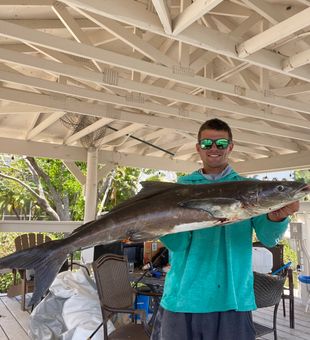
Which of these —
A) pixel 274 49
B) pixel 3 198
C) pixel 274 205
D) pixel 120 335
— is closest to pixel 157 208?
pixel 274 205

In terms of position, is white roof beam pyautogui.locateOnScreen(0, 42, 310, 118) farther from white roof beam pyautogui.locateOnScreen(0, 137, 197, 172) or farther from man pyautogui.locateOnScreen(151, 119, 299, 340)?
→ white roof beam pyautogui.locateOnScreen(0, 137, 197, 172)

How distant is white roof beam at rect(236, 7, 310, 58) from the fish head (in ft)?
5.30

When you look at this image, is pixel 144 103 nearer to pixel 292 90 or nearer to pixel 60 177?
pixel 292 90

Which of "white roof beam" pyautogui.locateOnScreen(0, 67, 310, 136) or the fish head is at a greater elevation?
"white roof beam" pyautogui.locateOnScreen(0, 67, 310, 136)

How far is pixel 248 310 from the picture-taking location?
57.6 inches

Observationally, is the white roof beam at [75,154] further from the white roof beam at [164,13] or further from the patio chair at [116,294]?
the white roof beam at [164,13]

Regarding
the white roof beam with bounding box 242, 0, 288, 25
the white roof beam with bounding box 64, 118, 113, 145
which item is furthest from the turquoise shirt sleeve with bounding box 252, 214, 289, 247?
the white roof beam with bounding box 64, 118, 113, 145

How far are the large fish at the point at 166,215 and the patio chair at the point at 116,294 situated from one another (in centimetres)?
152

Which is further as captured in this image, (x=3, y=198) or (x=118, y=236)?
(x=3, y=198)

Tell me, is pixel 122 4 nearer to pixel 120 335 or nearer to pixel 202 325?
pixel 202 325

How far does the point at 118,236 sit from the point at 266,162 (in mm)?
7222

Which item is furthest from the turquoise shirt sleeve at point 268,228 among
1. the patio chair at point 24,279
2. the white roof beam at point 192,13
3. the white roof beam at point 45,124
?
the white roof beam at point 45,124

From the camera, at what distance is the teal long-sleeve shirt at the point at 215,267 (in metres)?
1.45

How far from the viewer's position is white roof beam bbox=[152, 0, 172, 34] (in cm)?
227
